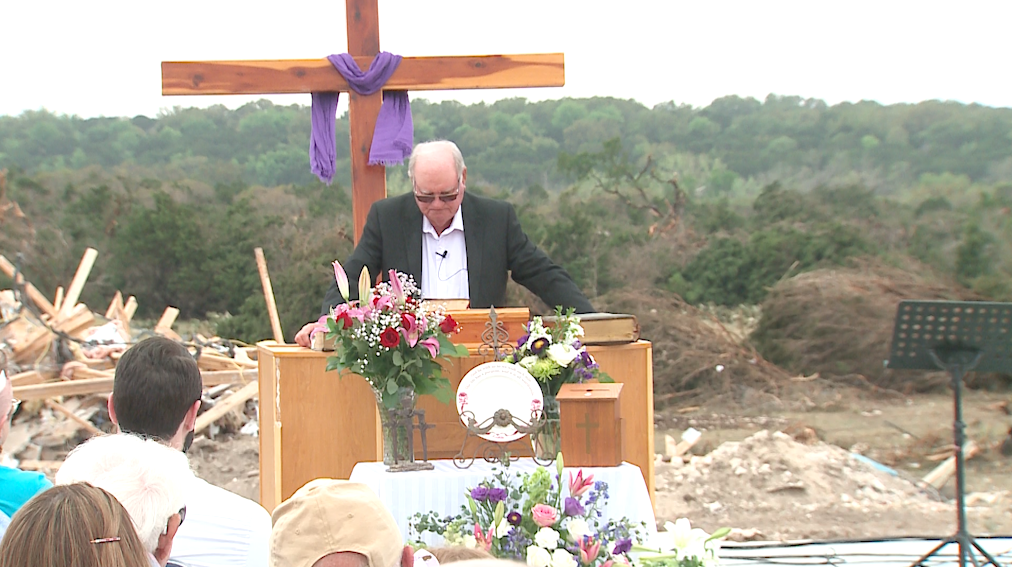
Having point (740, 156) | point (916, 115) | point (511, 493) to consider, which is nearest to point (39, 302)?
point (511, 493)

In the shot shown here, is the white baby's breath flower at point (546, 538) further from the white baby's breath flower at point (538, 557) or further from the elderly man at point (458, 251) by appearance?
the elderly man at point (458, 251)

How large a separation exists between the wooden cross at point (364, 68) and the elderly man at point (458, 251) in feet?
1.99

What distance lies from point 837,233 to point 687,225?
1725 millimetres

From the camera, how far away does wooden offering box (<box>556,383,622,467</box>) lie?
310 cm

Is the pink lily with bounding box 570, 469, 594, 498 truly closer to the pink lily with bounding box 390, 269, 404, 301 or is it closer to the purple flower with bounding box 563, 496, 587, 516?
the purple flower with bounding box 563, 496, 587, 516

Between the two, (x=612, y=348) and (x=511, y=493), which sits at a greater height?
(x=612, y=348)

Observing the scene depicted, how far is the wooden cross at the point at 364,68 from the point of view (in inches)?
192

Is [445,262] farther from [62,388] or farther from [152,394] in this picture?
[62,388]

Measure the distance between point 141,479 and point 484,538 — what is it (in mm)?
1151

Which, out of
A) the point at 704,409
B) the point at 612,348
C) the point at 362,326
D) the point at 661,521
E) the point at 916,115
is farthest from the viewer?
the point at 916,115

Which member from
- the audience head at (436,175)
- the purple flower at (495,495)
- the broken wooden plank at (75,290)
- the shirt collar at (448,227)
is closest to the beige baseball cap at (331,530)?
the purple flower at (495,495)

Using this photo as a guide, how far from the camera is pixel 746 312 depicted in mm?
11398

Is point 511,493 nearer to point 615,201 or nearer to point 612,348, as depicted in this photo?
point 612,348

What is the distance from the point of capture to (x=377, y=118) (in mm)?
4926
